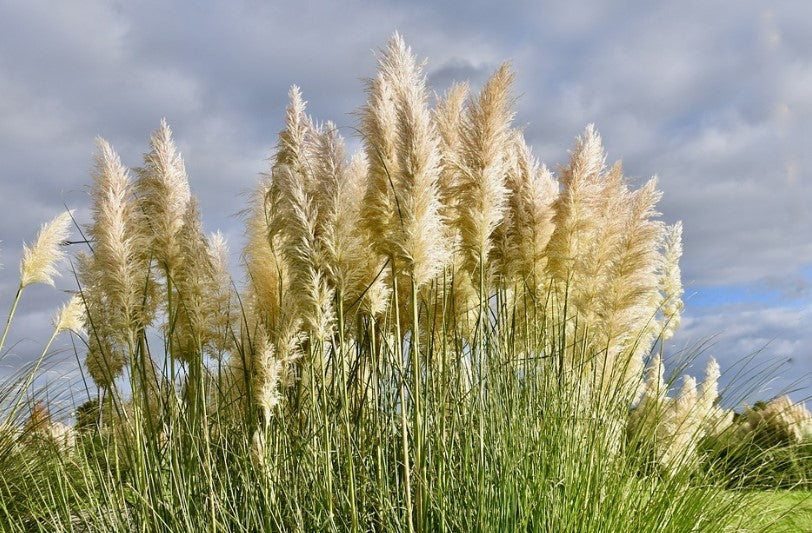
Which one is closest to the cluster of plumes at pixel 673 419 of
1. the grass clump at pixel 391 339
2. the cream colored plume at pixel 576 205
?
the grass clump at pixel 391 339

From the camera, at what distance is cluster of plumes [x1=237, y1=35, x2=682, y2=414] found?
3256 mm

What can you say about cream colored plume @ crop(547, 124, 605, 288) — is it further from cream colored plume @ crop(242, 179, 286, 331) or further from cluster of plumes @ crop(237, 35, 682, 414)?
cream colored plume @ crop(242, 179, 286, 331)

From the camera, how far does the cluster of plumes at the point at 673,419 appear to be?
4.36 m

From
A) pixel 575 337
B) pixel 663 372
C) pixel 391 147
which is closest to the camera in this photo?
pixel 391 147

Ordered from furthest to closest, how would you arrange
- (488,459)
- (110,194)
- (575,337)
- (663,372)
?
1. (663,372)
2. (575,337)
3. (110,194)
4. (488,459)

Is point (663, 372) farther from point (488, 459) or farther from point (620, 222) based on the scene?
point (488, 459)

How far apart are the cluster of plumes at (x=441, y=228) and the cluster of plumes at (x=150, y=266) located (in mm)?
296

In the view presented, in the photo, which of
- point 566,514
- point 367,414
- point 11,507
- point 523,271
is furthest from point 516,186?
point 11,507

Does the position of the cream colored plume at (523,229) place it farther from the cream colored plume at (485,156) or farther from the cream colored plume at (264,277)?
the cream colored plume at (264,277)

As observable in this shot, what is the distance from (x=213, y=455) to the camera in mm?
4043

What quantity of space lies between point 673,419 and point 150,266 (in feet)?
11.6

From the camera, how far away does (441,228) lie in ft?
11.9

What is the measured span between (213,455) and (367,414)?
86 cm

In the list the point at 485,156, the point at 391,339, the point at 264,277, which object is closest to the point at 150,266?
the point at 264,277
